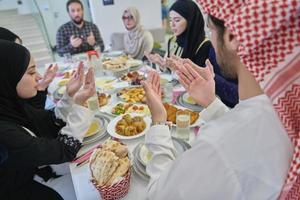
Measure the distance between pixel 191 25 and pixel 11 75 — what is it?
1.61 m

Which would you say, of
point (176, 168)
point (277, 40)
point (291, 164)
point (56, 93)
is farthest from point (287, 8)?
point (56, 93)

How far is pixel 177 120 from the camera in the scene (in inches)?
46.8

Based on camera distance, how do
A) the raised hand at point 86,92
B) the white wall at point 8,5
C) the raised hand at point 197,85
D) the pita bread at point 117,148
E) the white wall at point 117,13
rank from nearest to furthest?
the pita bread at point 117,148 < the raised hand at point 197,85 < the raised hand at point 86,92 < the white wall at point 117,13 < the white wall at point 8,5

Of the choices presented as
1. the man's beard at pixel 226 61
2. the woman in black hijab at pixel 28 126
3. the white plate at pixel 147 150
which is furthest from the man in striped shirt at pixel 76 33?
the man's beard at pixel 226 61

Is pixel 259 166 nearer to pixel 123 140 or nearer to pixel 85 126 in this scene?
pixel 123 140

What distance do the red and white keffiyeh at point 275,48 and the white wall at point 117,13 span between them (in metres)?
4.18

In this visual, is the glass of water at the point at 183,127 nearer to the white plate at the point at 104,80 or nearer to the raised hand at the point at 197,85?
the raised hand at the point at 197,85

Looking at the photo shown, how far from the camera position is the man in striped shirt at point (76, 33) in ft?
11.1

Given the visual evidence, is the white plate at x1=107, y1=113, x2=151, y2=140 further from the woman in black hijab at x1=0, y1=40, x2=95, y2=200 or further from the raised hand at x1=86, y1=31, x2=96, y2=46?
the raised hand at x1=86, y1=31, x2=96, y2=46

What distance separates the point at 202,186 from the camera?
23.4 inches

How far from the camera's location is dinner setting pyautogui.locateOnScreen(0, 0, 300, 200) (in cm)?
53

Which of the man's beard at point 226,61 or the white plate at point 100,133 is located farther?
the white plate at point 100,133

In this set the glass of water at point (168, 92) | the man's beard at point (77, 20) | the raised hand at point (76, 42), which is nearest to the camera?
the glass of water at point (168, 92)

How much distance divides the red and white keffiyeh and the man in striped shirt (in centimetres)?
305
